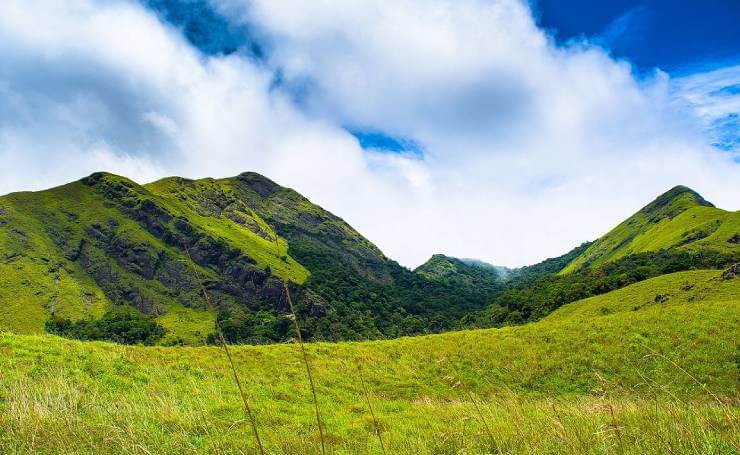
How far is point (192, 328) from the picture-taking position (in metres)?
162

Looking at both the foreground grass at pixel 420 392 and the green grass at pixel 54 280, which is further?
the green grass at pixel 54 280

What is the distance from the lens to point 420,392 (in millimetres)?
21672

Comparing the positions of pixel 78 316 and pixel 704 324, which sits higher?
pixel 704 324

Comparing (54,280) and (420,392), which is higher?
(54,280)

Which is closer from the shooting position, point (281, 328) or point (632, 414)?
point (632, 414)

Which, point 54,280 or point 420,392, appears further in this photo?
point 54,280

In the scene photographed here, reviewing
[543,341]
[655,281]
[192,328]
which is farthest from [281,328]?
[543,341]

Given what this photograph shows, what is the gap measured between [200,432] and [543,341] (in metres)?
24.1

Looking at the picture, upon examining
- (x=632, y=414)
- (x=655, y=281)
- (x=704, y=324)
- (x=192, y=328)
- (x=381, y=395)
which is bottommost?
(x=192, y=328)

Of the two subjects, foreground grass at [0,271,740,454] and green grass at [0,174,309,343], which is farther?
green grass at [0,174,309,343]

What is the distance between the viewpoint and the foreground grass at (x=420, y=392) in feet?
22.1

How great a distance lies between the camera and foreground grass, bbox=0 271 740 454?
6.73 meters

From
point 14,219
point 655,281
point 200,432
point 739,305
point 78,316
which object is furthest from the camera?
point 14,219

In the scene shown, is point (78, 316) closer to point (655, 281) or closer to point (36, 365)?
point (36, 365)
